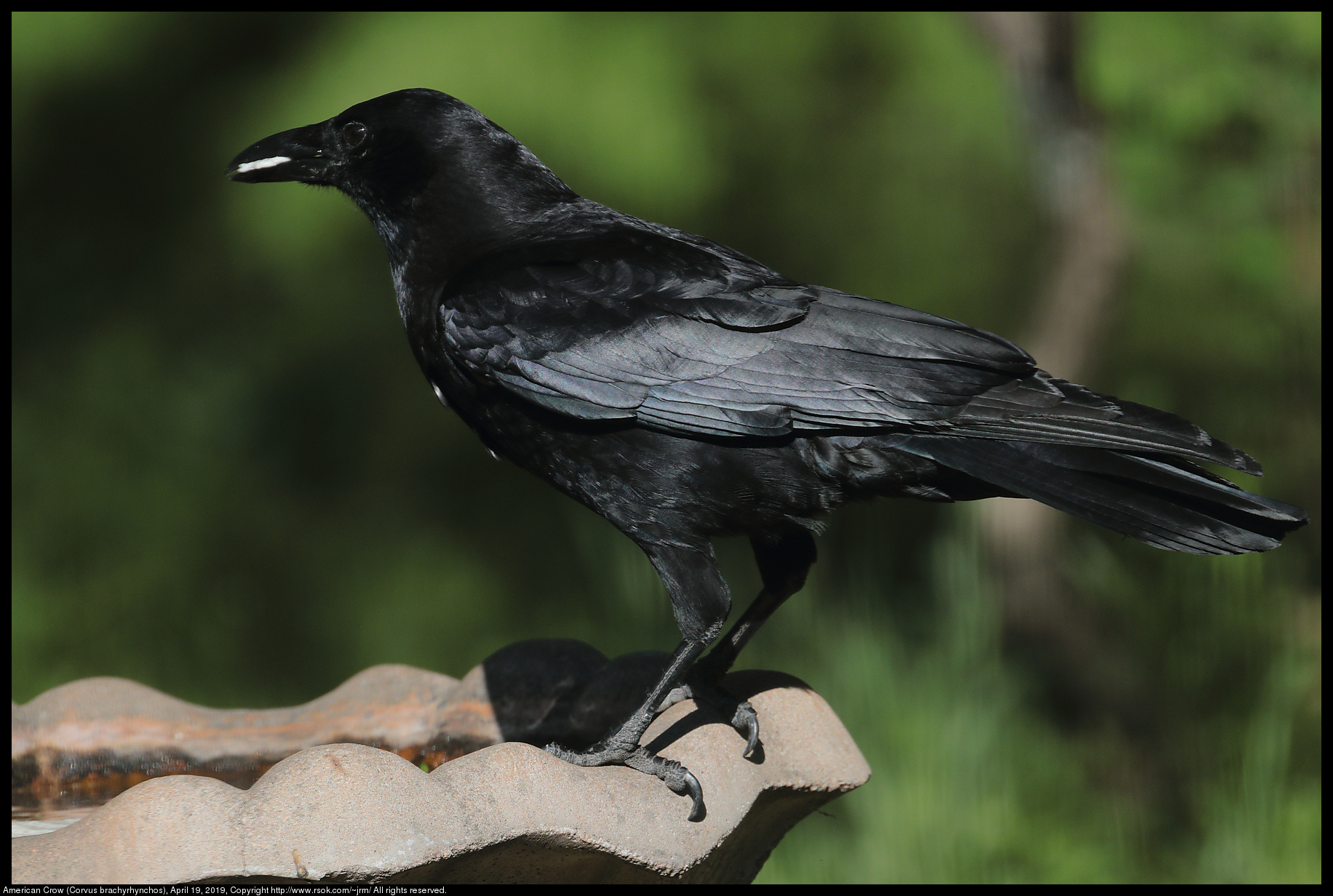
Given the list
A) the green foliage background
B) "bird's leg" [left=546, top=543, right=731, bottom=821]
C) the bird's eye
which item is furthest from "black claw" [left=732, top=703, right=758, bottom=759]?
the green foliage background

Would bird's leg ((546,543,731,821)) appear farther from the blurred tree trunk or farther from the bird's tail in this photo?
the blurred tree trunk

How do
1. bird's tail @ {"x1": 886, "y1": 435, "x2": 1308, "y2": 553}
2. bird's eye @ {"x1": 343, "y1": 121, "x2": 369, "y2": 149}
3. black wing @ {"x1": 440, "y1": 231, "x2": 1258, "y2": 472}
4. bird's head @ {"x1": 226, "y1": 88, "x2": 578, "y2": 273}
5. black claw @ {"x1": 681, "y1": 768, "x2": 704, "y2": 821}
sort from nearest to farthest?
black claw @ {"x1": 681, "y1": 768, "x2": 704, "y2": 821} → bird's tail @ {"x1": 886, "y1": 435, "x2": 1308, "y2": 553} → black wing @ {"x1": 440, "y1": 231, "x2": 1258, "y2": 472} → bird's head @ {"x1": 226, "y1": 88, "x2": 578, "y2": 273} → bird's eye @ {"x1": 343, "y1": 121, "x2": 369, "y2": 149}

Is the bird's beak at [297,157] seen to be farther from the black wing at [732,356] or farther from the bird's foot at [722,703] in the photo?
the bird's foot at [722,703]

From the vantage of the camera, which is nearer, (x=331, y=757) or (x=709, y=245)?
(x=331, y=757)

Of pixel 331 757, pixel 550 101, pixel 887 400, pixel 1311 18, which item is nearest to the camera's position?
pixel 331 757

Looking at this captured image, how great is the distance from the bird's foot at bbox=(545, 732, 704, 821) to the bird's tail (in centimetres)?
79

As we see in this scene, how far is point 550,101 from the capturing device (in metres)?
5.48

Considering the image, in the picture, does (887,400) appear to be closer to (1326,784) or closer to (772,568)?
(772,568)

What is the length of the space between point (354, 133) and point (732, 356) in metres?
1.26

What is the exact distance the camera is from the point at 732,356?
7.53 ft

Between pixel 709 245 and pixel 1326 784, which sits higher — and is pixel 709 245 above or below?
above

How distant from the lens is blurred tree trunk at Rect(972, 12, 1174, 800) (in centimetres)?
501

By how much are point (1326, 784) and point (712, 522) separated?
11.8ft

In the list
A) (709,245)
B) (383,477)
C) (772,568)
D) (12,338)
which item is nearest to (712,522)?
(772,568)
